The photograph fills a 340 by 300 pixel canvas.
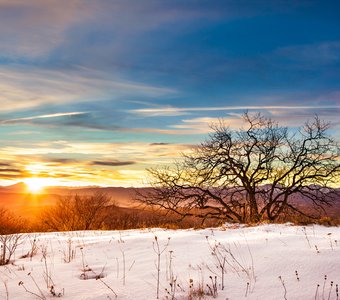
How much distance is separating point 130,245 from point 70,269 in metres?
2.03

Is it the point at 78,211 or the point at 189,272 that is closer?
the point at 189,272

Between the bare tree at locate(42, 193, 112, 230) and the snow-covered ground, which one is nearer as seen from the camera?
the snow-covered ground

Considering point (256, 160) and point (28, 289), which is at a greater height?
point (256, 160)

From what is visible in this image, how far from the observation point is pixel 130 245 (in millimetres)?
7441

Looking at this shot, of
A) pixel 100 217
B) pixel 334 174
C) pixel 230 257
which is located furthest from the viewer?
pixel 100 217

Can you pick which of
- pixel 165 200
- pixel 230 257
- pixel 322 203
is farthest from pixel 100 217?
pixel 230 257

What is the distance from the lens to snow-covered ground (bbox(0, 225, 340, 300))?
161 inches

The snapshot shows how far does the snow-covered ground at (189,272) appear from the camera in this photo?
13.4ft

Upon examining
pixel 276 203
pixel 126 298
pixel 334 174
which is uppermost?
pixel 334 174

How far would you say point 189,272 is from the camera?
5023 millimetres

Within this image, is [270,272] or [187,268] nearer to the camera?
[270,272]

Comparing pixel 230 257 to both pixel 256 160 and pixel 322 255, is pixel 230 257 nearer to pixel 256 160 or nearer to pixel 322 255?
pixel 322 255

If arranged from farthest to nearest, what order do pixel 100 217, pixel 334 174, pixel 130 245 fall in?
pixel 100 217
pixel 334 174
pixel 130 245

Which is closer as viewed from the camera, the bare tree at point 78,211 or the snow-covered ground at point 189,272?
the snow-covered ground at point 189,272
